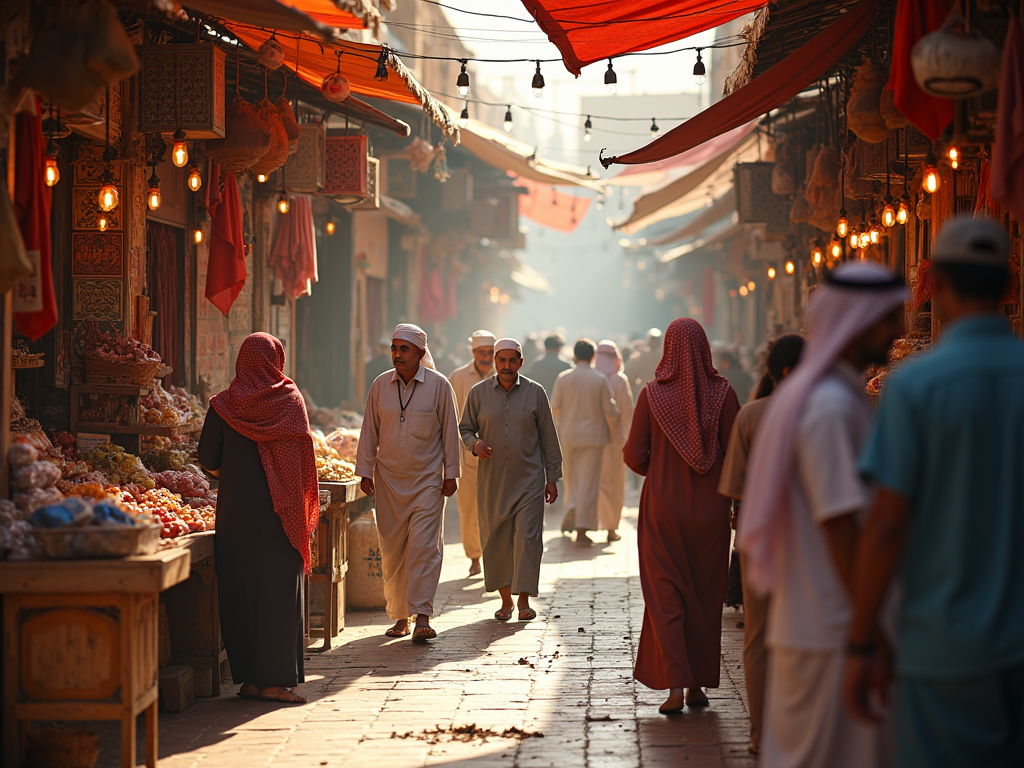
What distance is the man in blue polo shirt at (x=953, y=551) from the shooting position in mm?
2881

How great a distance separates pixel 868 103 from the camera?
6.62m

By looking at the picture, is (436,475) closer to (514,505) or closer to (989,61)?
(514,505)

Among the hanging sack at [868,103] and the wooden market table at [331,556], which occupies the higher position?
the hanging sack at [868,103]

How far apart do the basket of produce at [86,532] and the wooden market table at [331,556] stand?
2.54m

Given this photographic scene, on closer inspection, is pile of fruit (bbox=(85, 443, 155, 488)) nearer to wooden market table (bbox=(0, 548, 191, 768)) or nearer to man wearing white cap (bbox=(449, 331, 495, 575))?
wooden market table (bbox=(0, 548, 191, 768))

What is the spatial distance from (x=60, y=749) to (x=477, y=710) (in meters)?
2.00

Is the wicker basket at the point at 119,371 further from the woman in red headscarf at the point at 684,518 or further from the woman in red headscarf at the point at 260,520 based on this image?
the woman in red headscarf at the point at 684,518

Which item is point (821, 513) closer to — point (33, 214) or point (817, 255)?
point (33, 214)

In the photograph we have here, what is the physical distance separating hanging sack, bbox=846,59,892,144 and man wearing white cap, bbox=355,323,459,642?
2907mm

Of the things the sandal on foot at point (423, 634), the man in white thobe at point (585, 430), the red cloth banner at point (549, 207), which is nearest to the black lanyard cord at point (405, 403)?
the sandal on foot at point (423, 634)

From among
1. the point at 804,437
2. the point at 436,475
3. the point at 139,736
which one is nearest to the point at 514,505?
the point at 436,475

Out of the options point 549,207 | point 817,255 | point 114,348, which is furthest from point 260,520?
point 549,207

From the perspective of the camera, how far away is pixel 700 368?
5.71 meters

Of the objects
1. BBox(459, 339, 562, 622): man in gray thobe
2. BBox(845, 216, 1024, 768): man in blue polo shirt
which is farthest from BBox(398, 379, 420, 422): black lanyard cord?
BBox(845, 216, 1024, 768): man in blue polo shirt
